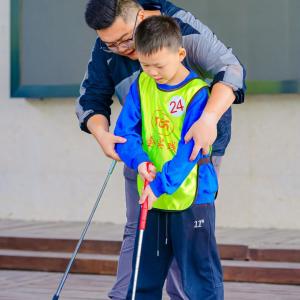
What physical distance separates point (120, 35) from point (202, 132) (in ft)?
1.98

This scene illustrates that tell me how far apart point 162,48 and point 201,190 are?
0.60m

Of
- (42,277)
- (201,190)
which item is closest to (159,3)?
(201,190)

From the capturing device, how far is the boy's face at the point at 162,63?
12.2ft

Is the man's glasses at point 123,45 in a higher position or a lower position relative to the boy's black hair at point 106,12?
lower

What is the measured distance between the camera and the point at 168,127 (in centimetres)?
382

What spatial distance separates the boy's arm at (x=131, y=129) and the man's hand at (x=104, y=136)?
0.02 metres

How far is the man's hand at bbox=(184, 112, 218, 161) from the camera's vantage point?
3719mm

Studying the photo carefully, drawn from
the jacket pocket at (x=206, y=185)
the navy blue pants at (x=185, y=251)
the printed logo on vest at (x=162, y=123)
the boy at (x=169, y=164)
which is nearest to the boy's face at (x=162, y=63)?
the boy at (x=169, y=164)

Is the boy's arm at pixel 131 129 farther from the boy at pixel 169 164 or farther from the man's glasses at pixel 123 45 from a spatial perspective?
the man's glasses at pixel 123 45

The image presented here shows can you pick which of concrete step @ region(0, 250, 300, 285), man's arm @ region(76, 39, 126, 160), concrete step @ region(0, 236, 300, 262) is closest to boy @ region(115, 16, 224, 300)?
man's arm @ region(76, 39, 126, 160)

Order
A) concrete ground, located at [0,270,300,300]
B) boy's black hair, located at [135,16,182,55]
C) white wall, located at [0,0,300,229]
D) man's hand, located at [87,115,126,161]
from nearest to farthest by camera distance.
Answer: boy's black hair, located at [135,16,182,55] → man's hand, located at [87,115,126,161] → concrete ground, located at [0,270,300,300] → white wall, located at [0,0,300,229]

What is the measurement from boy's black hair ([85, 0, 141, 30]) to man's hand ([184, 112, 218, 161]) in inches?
23.3

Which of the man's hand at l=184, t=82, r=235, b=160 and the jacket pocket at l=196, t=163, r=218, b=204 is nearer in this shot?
the man's hand at l=184, t=82, r=235, b=160

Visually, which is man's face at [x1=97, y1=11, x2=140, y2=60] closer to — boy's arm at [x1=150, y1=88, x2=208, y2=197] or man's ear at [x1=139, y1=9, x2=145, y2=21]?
man's ear at [x1=139, y1=9, x2=145, y2=21]
